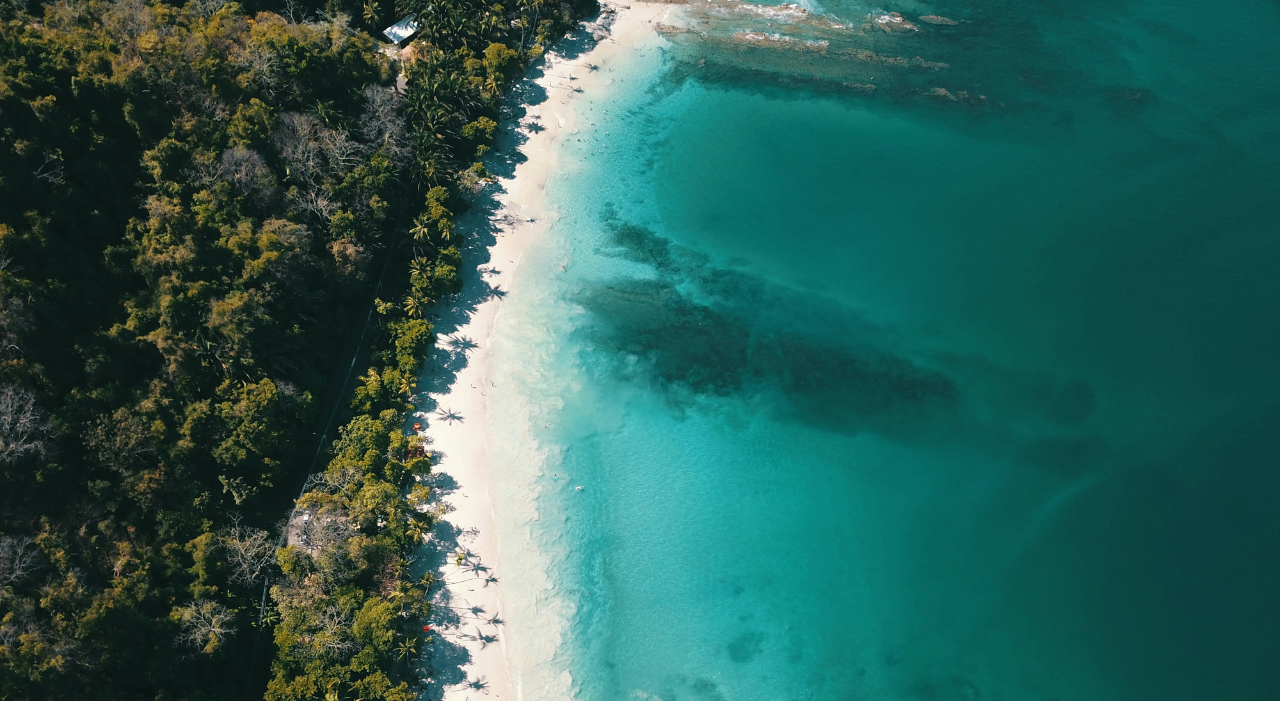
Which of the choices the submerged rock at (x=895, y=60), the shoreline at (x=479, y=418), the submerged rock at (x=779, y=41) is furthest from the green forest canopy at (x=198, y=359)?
the submerged rock at (x=895, y=60)

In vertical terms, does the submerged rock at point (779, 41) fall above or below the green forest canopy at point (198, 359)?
above

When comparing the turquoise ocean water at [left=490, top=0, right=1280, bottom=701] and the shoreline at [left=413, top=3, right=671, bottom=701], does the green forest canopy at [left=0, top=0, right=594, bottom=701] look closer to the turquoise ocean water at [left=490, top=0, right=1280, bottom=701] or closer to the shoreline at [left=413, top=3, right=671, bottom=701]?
the shoreline at [left=413, top=3, right=671, bottom=701]

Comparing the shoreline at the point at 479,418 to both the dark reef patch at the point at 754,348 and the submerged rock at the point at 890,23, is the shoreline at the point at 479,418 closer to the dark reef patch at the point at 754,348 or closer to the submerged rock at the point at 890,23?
the dark reef patch at the point at 754,348

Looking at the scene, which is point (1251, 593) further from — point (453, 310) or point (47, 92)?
point (47, 92)

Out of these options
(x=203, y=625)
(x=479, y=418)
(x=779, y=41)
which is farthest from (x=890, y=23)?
(x=203, y=625)

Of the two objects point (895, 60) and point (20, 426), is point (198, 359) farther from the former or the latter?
point (895, 60)

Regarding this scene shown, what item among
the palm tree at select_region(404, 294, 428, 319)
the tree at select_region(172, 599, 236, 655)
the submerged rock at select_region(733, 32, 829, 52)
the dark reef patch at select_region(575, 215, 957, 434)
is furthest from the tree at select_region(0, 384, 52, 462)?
the submerged rock at select_region(733, 32, 829, 52)
